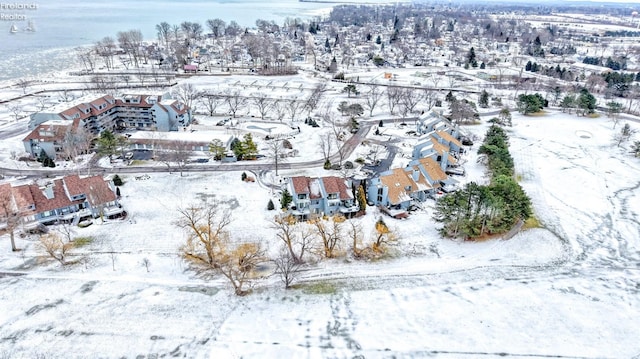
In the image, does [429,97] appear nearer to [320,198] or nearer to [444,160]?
[444,160]

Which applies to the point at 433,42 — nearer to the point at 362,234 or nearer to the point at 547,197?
the point at 547,197

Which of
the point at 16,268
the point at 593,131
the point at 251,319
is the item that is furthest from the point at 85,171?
the point at 593,131

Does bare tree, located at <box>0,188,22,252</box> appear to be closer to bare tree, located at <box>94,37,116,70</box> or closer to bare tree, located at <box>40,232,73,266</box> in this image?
bare tree, located at <box>40,232,73,266</box>

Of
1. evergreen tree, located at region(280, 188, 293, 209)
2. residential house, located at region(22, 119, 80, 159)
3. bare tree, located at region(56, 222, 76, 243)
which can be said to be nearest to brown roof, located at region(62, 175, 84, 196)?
bare tree, located at region(56, 222, 76, 243)

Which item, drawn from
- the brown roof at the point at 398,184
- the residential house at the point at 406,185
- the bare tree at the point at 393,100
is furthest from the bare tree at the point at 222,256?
the bare tree at the point at 393,100

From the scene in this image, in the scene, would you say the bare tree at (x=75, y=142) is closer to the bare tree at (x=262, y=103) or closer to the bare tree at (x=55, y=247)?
the bare tree at (x=55, y=247)
